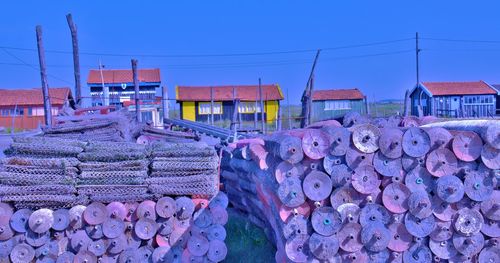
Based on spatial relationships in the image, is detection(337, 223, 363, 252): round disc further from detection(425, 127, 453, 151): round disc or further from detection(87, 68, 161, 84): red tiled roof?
detection(87, 68, 161, 84): red tiled roof

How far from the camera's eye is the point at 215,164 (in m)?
6.75

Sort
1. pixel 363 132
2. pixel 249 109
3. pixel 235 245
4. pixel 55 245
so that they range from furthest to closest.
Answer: pixel 249 109, pixel 235 245, pixel 55 245, pixel 363 132

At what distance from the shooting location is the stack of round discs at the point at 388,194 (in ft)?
17.9

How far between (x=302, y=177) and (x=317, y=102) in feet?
124

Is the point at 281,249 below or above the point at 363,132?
below

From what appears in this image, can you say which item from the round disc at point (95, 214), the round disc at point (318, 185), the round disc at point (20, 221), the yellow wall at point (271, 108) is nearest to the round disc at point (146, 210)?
the round disc at point (95, 214)

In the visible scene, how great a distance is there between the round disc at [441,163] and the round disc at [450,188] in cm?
8

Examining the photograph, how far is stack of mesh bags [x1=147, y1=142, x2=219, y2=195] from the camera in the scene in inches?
257

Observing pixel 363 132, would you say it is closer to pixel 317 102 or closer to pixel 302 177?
pixel 302 177

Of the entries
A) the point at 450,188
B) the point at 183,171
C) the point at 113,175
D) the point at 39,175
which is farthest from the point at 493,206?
the point at 39,175

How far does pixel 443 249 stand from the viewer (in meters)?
5.61

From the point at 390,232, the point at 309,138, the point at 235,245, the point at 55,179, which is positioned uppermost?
the point at 309,138

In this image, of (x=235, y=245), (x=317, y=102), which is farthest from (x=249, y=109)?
(x=235, y=245)

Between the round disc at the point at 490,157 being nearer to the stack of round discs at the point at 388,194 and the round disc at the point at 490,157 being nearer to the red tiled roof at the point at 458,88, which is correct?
the stack of round discs at the point at 388,194
